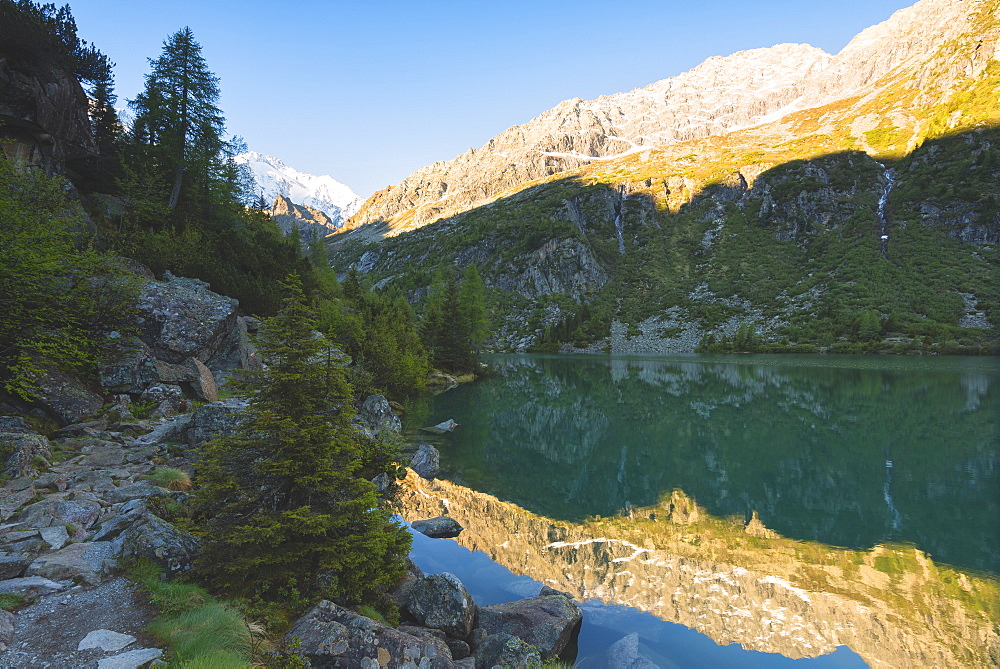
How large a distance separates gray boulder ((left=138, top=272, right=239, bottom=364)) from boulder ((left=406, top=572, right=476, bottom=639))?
1640 cm

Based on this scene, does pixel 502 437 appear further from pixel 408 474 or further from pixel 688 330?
pixel 688 330

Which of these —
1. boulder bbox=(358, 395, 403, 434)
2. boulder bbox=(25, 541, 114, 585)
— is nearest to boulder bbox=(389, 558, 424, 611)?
boulder bbox=(25, 541, 114, 585)

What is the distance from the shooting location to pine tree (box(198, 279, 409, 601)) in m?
7.78

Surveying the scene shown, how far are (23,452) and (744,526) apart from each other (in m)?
22.5

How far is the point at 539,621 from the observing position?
32.0 ft

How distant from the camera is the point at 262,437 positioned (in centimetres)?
862

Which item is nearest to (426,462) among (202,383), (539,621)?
(202,383)

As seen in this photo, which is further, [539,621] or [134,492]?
[134,492]

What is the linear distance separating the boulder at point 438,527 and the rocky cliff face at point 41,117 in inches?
954

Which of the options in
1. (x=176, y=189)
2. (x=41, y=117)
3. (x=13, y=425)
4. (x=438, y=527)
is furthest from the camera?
(x=176, y=189)

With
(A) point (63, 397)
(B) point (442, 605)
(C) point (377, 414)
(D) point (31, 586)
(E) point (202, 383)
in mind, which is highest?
(A) point (63, 397)

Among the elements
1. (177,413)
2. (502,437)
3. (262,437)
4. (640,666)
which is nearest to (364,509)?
(262,437)

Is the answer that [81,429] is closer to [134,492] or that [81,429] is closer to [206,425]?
[206,425]

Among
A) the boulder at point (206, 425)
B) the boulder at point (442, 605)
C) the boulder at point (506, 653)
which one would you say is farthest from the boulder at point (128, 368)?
the boulder at point (506, 653)
